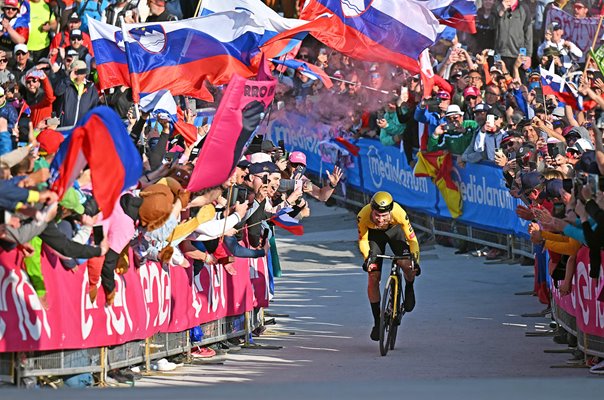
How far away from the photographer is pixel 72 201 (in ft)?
43.2

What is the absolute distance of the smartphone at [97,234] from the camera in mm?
14031

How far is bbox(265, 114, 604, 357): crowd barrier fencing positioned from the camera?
25.1m

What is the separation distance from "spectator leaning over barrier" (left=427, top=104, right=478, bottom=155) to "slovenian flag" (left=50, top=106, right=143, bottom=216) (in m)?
13.3

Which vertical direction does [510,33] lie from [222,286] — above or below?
above

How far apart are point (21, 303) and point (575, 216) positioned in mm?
5343

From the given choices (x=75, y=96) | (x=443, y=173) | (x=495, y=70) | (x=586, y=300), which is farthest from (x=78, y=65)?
Result: (x=586, y=300)

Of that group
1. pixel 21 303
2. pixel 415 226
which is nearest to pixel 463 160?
pixel 415 226

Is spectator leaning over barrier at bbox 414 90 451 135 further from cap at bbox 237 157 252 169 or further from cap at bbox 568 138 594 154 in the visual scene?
cap at bbox 237 157 252 169

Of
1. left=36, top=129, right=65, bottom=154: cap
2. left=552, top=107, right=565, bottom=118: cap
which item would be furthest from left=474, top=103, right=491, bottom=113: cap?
left=36, top=129, right=65, bottom=154: cap

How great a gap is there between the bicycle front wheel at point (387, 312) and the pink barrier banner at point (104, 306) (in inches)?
71.5

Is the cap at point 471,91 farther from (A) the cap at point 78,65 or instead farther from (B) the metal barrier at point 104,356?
(B) the metal barrier at point 104,356

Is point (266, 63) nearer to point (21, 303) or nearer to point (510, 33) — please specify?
point (21, 303)

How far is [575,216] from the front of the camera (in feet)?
50.8

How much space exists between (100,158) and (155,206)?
1.82 metres
